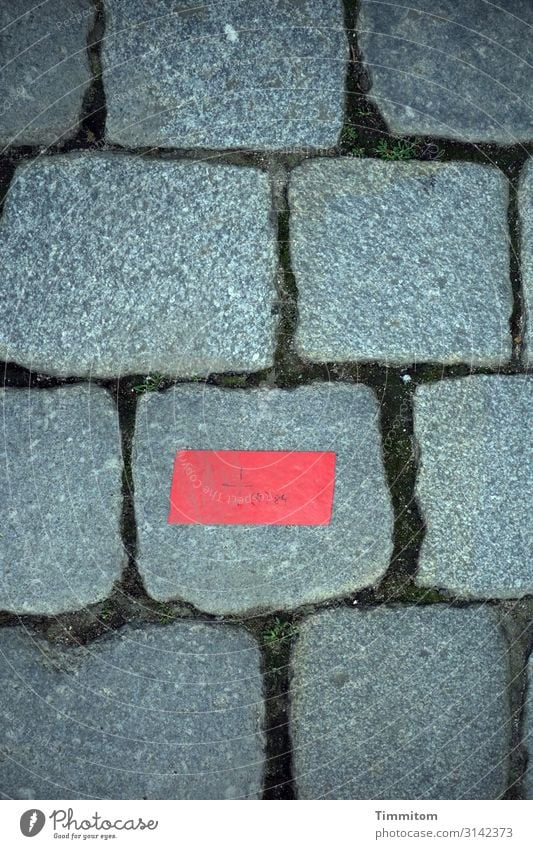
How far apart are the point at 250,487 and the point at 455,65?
92cm

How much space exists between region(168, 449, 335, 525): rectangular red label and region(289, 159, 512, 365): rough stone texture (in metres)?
0.22

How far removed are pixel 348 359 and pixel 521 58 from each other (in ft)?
2.27

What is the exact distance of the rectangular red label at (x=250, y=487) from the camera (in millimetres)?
1444

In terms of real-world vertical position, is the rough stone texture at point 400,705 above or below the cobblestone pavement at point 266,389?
below

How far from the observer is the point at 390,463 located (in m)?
1.47

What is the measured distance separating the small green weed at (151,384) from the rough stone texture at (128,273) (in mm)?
16

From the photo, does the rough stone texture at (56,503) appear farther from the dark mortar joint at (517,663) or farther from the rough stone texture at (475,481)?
the dark mortar joint at (517,663)

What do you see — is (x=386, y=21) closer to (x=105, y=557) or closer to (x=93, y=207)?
(x=93, y=207)

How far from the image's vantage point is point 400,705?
1.47m

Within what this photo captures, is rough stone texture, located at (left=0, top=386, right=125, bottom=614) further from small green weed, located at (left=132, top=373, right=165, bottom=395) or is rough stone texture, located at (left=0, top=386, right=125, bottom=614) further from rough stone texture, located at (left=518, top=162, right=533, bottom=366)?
rough stone texture, located at (left=518, top=162, right=533, bottom=366)

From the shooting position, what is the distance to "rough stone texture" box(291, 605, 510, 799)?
4.79ft

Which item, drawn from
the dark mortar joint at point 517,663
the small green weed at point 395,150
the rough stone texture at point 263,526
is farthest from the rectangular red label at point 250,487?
the small green weed at point 395,150
